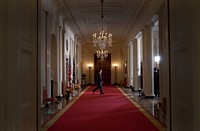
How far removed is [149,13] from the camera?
44.3 ft

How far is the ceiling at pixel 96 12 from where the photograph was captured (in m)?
14.1

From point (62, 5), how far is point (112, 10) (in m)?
3.26

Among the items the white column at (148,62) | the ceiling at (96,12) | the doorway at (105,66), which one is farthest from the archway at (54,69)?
the doorway at (105,66)

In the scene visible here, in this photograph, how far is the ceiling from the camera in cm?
1412

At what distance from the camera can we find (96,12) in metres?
16.4

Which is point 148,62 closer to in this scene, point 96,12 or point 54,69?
point 96,12

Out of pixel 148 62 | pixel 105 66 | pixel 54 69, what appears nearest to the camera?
pixel 54 69

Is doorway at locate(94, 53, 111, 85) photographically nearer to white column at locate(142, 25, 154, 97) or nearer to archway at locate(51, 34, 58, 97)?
white column at locate(142, 25, 154, 97)

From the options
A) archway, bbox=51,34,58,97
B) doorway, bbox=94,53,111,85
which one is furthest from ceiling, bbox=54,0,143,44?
doorway, bbox=94,53,111,85

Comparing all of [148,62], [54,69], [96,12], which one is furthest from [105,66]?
[54,69]

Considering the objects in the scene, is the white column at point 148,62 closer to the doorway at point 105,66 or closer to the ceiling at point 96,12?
the ceiling at point 96,12

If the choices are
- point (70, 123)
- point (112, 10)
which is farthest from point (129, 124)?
point (112, 10)

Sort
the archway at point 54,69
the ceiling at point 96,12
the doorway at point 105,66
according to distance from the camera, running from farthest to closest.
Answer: the doorway at point 105,66 < the archway at point 54,69 < the ceiling at point 96,12

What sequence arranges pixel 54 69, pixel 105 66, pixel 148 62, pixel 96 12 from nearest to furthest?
1. pixel 54 69
2. pixel 148 62
3. pixel 96 12
4. pixel 105 66
